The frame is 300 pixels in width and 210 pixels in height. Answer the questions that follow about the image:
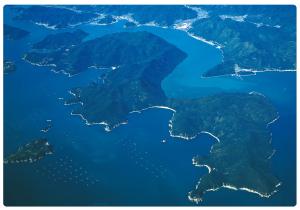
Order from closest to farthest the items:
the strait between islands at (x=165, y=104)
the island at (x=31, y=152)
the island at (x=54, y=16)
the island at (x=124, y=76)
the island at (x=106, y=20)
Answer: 1. the strait between islands at (x=165, y=104)
2. the island at (x=31, y=152)
3. the island at (x=124, y=76)
4. the island at (x=54, y=16)
5. the island at (x=106, y=20)

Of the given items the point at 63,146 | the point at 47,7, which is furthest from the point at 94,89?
the point at 47,7

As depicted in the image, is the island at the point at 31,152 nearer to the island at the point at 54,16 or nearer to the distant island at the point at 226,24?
the distant island at the point at 226,24

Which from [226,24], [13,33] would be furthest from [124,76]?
[13,33]

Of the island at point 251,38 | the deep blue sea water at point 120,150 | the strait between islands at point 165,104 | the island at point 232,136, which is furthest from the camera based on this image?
the island at point 251,38

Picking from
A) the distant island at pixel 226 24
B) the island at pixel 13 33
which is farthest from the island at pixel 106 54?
the distant island at pixel 226 24

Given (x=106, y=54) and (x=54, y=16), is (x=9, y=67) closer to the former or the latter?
(x=106, y=54)

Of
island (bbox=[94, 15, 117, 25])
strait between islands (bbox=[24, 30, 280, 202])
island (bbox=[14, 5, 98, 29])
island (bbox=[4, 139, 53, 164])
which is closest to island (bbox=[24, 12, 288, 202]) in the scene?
strait between islands (bbox=[24, 30, 280, 202])

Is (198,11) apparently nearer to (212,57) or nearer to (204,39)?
(204,39)
